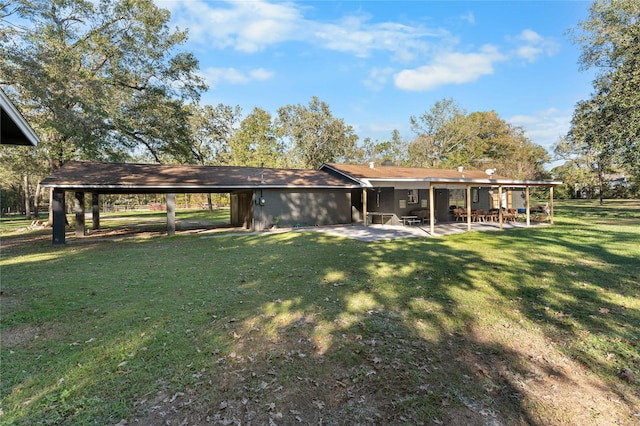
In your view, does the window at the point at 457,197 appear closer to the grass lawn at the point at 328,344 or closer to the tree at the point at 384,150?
the grass lawn at the point at 328,344

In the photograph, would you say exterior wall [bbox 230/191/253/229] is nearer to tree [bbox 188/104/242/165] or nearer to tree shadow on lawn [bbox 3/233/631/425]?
tree shadow on lawn [bbox 3/233/631/425]

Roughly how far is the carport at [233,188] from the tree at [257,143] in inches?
620

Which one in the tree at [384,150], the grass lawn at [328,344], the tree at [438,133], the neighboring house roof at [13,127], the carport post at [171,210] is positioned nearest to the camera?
the grass lawn at [328,344]

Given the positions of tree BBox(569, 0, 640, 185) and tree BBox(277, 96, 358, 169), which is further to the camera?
tree BBox(277, 96, 358, 169)

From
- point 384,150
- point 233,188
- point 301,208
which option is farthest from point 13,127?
point 384,150

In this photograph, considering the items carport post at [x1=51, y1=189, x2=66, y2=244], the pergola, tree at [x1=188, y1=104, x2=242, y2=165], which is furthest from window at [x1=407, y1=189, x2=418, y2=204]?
tree at [x1=188, y1=104, x2=242, y2=165]

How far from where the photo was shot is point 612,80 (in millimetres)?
16844

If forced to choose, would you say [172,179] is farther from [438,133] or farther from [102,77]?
[438,133]

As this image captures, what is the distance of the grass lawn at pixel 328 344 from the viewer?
2811 mm

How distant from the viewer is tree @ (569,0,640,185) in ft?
49.8

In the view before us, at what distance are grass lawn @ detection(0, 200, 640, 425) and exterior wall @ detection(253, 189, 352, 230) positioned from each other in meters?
9.38

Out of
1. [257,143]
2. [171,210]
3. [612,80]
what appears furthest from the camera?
[257,143]

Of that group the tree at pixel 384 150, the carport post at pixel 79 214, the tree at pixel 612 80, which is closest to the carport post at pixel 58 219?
the carport post at pixel 79 214

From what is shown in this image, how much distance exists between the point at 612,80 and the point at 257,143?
103 ft
